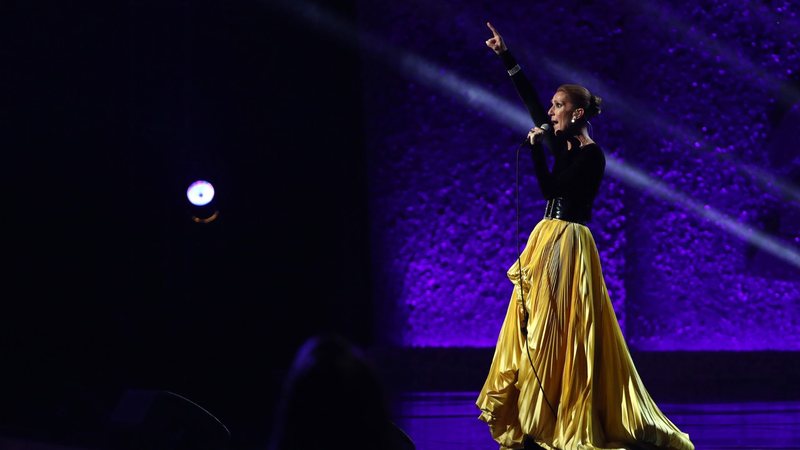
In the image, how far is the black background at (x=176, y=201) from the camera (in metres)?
4.48

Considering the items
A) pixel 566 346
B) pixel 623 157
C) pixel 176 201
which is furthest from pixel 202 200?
pixel 623 157

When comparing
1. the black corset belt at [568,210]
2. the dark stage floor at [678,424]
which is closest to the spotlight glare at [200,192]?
the dark stage floor at [678,424]

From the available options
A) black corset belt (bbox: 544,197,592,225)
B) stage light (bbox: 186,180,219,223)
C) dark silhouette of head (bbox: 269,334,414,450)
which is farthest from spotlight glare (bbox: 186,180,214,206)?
dark silhouette of head (bbox: 269,334,414,450)

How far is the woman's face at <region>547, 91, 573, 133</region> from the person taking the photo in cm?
345

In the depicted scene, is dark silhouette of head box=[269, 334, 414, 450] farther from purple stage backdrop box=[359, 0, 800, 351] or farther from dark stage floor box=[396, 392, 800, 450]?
purple stage backdrop box=[359, 0, 800, 351]

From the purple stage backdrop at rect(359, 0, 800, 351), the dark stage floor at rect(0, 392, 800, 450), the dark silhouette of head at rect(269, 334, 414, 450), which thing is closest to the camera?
the dark silhouette of head at rect(269, 334, 414, 450)

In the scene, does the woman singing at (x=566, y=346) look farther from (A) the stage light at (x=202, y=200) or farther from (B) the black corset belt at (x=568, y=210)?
(A) the stage light at (x=202, y=200)

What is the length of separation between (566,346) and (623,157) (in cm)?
→ 274

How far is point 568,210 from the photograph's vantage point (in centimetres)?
338

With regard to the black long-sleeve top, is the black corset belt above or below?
below

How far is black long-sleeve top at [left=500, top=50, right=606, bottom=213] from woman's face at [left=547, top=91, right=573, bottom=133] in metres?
0.06

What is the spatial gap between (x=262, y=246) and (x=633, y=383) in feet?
8.75

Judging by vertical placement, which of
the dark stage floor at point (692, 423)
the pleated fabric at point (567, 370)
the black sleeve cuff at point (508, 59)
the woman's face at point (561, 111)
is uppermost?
the black sleeve cuff at point (508, 59)

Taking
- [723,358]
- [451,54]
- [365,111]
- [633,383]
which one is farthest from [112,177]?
[723,358]
